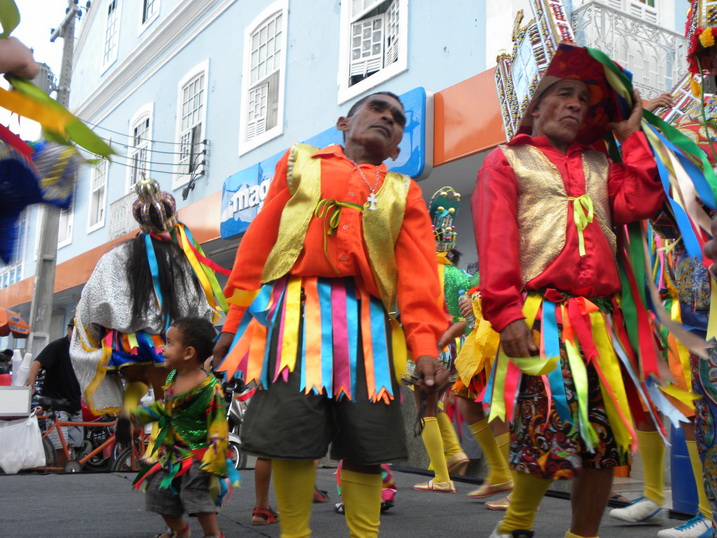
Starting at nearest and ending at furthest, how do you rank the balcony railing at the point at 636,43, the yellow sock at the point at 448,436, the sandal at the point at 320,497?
the sandal at the point at 320,497, the yellow sock at the point at 448,436, the balcony railing at the point at 636,43

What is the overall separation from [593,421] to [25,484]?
4503 mm

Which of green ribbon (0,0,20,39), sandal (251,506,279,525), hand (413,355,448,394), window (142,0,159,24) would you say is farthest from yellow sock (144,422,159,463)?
window (142,0,159,24)

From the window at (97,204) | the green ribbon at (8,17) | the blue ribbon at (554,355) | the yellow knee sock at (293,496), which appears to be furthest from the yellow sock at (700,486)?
the window at (97,204)

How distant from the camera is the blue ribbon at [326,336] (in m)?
2.42

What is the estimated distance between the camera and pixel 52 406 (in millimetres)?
7816

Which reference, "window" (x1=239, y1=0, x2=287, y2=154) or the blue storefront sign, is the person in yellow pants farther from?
"window" (x1=239, y1=0, x2=287, y2=154)

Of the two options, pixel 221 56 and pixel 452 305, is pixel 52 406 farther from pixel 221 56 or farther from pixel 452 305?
pixel 221 56

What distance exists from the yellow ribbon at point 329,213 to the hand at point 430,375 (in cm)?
41

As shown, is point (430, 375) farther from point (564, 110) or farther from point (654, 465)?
point (654, 465)

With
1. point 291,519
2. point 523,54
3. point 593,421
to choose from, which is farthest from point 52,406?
point 593,421

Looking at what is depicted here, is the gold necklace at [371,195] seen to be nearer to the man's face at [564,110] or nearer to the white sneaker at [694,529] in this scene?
the man's face at [564,110]

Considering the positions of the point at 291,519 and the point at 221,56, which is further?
the point at 221,56

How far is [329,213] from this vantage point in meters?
2.63

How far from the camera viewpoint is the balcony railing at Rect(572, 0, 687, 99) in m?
6.84
